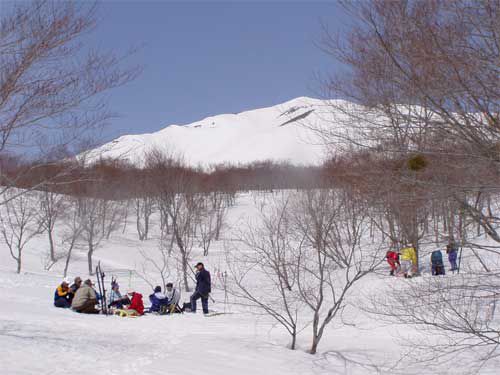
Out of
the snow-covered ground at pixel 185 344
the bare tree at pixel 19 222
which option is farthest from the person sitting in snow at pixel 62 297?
the bare tree at pixel 19 222

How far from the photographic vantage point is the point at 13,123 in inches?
286

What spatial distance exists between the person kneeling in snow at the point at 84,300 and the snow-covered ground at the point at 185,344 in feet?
1.09

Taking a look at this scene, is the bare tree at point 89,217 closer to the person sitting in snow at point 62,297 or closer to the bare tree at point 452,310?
the person sitting in snow at point 62,297

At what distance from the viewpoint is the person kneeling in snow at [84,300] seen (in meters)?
13.6

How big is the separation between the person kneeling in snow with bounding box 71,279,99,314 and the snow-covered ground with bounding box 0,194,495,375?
1.09 ft

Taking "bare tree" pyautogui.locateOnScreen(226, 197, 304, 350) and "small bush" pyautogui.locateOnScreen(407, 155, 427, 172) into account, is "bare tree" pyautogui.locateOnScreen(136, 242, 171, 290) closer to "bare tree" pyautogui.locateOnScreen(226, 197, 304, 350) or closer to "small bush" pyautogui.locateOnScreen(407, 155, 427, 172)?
"bare tree" pyautogui.locateOnScreen(226, 197, 304, 350)

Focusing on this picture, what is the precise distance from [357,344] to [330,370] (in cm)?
198

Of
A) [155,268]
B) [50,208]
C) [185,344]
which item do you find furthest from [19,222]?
[185,344]

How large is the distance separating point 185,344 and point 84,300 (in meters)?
5.49

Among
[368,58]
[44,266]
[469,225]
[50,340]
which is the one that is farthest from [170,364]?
[44,266]

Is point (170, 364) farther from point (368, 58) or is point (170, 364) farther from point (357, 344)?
point (368, 58)

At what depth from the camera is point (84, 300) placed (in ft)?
44.7

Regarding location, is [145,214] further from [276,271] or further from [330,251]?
[276,271]

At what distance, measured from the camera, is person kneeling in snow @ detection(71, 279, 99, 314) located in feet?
44.6
